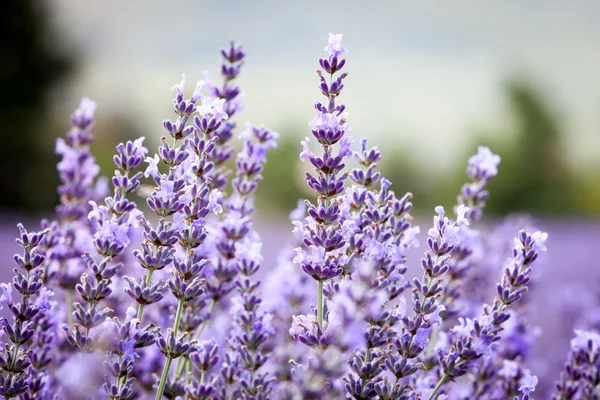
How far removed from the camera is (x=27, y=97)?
13.5m

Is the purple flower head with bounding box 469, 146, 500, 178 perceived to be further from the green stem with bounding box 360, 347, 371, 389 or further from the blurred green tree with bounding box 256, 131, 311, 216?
the blurred green tree with bounding box 256, 131, 311, 216

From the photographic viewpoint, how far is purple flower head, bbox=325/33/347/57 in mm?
981

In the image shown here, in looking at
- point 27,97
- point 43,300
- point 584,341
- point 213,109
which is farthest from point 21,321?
point 27,97

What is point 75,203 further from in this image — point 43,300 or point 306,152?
point 306,152

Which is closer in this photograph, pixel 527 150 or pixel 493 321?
pixel 493 321

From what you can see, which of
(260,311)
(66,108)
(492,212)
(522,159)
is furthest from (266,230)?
(522,159)

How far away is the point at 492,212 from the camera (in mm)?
17031

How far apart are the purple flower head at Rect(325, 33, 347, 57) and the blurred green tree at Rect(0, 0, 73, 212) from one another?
41.1 ft

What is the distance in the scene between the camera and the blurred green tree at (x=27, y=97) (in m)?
12.9

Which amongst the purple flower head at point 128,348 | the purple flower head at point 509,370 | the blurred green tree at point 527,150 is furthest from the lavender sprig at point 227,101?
the blurred green tree at point 527,150

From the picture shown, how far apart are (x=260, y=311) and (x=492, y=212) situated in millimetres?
16708

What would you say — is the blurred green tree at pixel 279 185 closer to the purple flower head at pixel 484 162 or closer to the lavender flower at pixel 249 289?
the purple flower head at pixel 484 162

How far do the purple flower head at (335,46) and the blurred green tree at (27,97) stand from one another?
41.1 feet

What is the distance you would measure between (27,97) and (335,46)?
1381 centimetres
